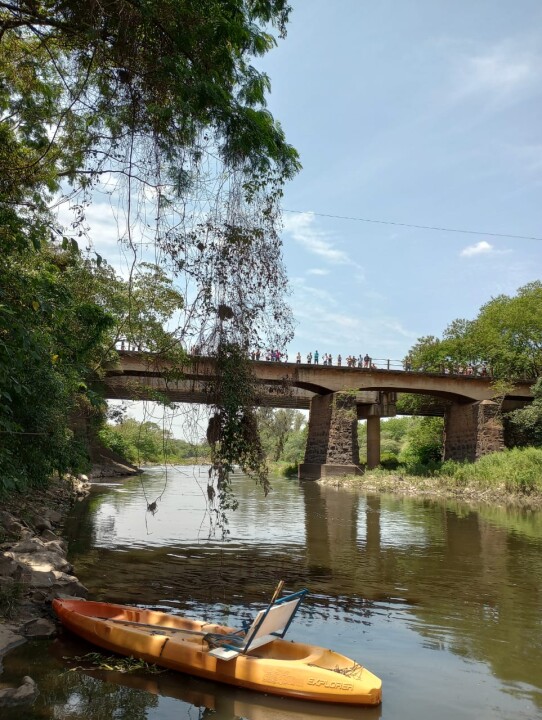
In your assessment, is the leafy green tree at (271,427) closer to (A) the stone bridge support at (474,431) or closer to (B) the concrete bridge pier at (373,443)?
(A) the stone bridge support at (474,431)

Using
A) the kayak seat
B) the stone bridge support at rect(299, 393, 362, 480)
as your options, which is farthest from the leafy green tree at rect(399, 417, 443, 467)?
the kayak seat

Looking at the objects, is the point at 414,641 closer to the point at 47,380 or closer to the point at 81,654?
the point at 81,654

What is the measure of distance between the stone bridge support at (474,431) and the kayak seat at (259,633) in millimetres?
35002

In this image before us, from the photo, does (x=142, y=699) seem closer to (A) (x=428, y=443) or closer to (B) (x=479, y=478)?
(B) (x=479, y=478)

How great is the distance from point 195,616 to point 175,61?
7363 mm

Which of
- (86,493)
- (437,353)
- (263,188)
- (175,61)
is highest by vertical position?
(437,353)

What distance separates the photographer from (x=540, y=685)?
266 inches

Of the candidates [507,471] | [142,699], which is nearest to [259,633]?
[142,699]

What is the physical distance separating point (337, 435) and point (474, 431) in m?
9.18

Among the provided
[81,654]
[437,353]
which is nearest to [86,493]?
[81,654]

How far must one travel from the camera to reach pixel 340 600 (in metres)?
10.2

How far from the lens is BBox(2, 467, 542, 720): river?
242 inches

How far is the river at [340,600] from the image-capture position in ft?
20.2

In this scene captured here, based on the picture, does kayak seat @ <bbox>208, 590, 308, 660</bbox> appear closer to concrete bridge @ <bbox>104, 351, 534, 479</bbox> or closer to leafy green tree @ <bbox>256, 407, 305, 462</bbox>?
leafy green tree @ <bbox>256, 407, 305, 462</bbox>
